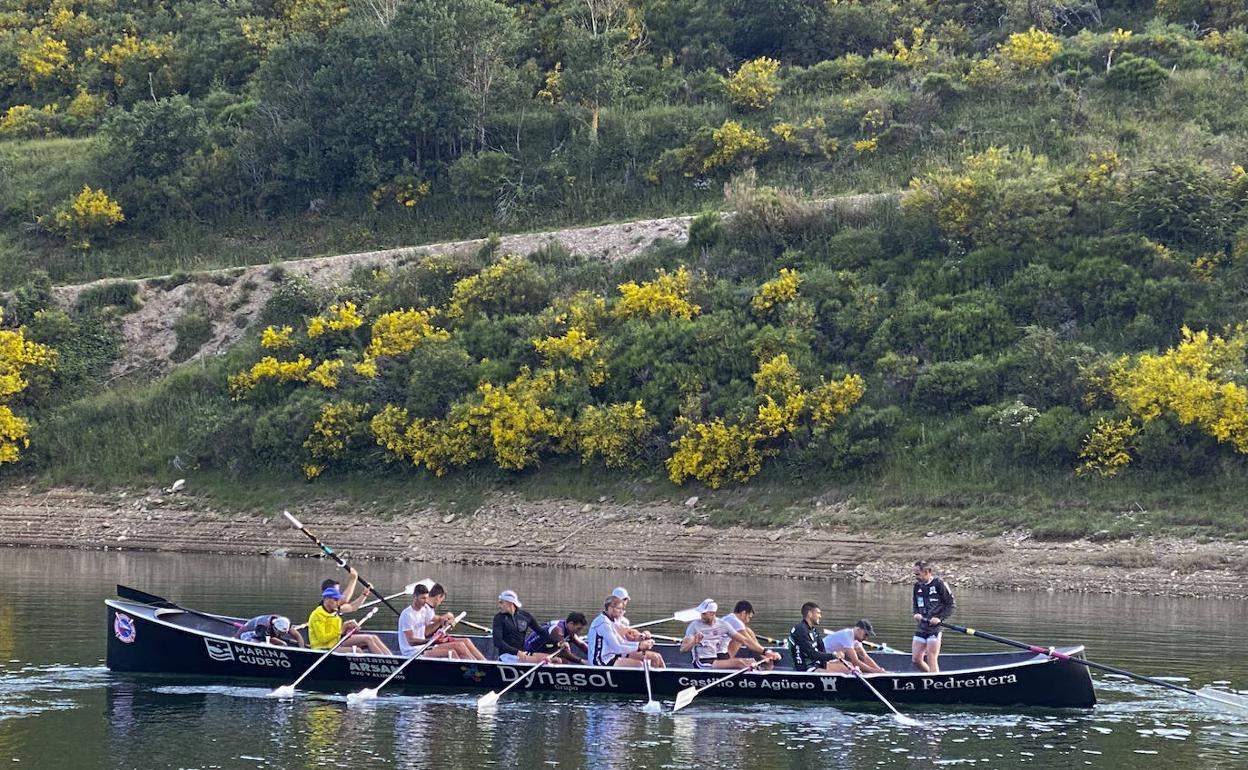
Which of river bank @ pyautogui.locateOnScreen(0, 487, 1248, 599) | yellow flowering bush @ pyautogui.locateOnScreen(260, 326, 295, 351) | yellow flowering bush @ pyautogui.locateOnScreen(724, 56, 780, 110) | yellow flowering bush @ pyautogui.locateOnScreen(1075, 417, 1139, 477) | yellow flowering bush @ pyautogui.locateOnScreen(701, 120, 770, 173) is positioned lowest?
river bank @ pyautogui.locateOnScreen(0, 487, 1248, 599)

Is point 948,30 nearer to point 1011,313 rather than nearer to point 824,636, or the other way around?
point 1011,313

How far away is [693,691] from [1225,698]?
808 centimetres

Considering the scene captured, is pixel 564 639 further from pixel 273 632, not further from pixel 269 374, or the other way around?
pixel 269 374

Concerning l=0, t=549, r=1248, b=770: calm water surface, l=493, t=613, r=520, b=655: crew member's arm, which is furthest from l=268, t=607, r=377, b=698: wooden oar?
A: l=493, t=613, r=520, b=655: crew member's arm

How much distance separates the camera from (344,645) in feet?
93.0

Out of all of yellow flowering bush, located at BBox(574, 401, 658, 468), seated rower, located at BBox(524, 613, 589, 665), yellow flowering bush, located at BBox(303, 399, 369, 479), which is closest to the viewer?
seated rower, located at BBox(524, 613, 589, 665)

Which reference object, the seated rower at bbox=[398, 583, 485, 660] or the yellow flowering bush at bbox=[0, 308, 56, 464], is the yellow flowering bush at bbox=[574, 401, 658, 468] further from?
the seated rower at bbox=[398, 583, 485, 660]

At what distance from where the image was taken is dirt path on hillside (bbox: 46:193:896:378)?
60.7m

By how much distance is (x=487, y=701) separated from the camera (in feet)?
86.8

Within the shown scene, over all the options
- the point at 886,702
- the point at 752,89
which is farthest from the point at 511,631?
the point at 752,89

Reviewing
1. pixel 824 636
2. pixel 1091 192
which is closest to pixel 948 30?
pixel 1091 192

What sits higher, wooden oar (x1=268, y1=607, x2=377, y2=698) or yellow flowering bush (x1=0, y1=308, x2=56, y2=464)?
yellow flowering bush (x1=0, y1=308, x2=56, y2=464)

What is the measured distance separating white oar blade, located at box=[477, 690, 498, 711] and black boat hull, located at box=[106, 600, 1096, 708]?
0.75m

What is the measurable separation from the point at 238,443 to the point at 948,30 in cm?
3796
